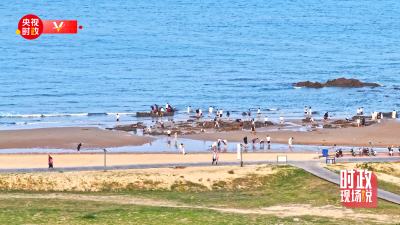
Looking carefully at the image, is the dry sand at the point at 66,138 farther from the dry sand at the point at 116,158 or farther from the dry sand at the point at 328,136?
the dry sand at the point at 328,136

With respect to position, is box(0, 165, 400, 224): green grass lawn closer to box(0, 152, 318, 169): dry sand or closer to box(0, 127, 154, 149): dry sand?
box(0, 152, 318, 169): dry sand

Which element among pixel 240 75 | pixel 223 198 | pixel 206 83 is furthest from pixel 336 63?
pixel 223 198

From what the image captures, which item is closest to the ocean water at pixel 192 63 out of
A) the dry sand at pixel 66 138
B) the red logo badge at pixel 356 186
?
the dry sand at pixel 66 138

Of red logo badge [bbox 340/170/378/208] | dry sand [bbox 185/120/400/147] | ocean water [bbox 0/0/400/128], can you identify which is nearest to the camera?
red logo badge [bbox 340/170/378/208]

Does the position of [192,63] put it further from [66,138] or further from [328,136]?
[328,136]

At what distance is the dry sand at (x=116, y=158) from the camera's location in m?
46.3

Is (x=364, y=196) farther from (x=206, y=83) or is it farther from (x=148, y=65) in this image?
(x=148, y=65)

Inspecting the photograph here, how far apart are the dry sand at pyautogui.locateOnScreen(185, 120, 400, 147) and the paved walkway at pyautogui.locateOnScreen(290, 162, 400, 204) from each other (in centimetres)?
1333

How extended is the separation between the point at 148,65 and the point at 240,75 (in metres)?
18.2

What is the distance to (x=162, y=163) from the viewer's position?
152 ft

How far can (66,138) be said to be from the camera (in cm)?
5828

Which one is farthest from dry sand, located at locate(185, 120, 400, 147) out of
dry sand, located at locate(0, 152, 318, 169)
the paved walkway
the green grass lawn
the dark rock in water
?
the dark rock in water

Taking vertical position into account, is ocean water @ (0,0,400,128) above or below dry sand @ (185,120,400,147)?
above

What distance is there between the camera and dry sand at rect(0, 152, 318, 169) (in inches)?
1825
